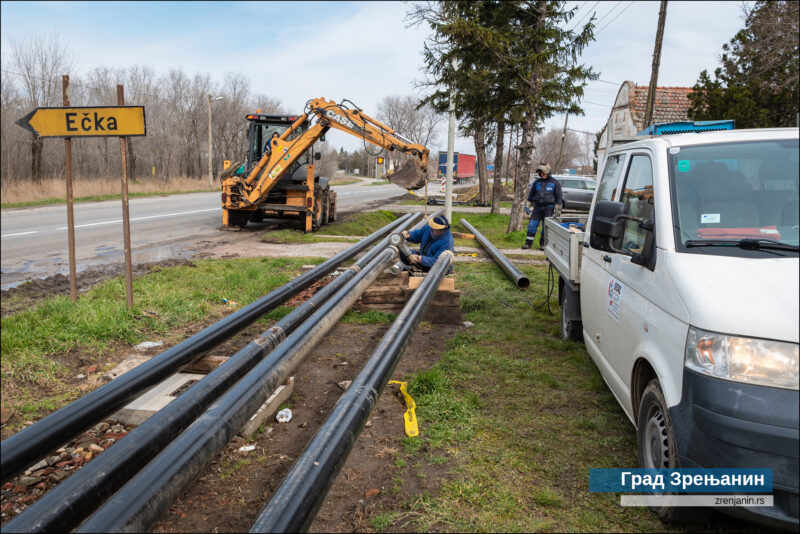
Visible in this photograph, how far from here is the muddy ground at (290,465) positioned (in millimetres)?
3303

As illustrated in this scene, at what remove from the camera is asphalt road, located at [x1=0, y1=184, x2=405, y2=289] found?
35.4 ft

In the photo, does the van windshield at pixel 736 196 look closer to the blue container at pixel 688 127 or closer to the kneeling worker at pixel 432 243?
the kneeling worker at pixel 432 243

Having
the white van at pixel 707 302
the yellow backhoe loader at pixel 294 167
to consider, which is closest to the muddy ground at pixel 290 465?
the white van at pixel 707 302

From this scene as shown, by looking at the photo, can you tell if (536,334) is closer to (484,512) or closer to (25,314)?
(484,512)

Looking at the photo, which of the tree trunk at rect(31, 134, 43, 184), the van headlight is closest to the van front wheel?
the van headlight

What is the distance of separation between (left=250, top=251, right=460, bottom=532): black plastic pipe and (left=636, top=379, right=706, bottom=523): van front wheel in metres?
1.64

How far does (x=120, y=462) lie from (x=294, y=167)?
45.6 ft

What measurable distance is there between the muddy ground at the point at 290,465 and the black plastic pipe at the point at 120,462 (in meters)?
0.44

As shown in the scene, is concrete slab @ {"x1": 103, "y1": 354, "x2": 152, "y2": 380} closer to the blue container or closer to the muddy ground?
the muddy ground

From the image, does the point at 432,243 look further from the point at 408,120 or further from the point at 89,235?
the point at 408,120

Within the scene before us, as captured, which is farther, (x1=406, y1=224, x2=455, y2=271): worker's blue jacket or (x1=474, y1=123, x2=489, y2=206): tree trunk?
(x1=474, y1=123, x2=489, y2=206): tree trunk

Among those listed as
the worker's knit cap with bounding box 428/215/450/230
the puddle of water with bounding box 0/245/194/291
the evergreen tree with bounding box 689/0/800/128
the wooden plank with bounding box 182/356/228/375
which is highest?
the evergreen tree with bounding box 689/0/800/128

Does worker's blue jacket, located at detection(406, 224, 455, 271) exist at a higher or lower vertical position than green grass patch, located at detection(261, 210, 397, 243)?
higher

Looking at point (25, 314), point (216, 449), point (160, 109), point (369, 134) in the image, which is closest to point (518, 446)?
point (216, 449)
